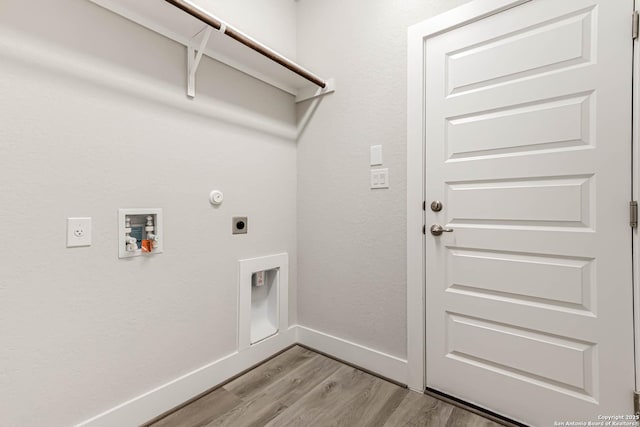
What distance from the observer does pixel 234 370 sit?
1711 millimetres

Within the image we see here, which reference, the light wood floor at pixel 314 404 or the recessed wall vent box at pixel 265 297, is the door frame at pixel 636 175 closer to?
the light wood floor at pixel 314 404

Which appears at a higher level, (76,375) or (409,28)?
(409,28)

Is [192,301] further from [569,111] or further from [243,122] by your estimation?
[569,111]

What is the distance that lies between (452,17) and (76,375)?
241cm

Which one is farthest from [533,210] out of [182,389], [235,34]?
[182,389]

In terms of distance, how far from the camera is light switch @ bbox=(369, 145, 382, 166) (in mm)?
1746

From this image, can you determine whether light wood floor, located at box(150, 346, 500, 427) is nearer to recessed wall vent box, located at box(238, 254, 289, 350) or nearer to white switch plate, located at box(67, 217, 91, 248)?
recessed wall vent box, located at box(238, 254, 289, 350)

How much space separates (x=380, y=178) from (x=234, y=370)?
4.84 ft

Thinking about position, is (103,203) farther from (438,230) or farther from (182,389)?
(438,230)

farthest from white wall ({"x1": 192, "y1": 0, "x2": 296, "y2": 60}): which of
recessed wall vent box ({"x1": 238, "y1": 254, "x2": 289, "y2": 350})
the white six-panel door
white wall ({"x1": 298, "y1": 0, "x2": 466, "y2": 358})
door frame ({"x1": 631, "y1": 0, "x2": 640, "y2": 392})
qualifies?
door frame ({"x1": 631, "y1": 0, "x2": 640, "y2": 392})

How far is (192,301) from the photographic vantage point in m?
1.54

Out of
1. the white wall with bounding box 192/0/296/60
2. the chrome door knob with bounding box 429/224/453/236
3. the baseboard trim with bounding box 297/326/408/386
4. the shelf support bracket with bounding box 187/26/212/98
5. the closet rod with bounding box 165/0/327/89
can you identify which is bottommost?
the baseboard trim with bounding box 297/326/408/386

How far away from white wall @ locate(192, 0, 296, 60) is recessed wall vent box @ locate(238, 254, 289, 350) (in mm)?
1480

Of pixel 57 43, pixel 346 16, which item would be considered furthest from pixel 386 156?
pixel 57 43
